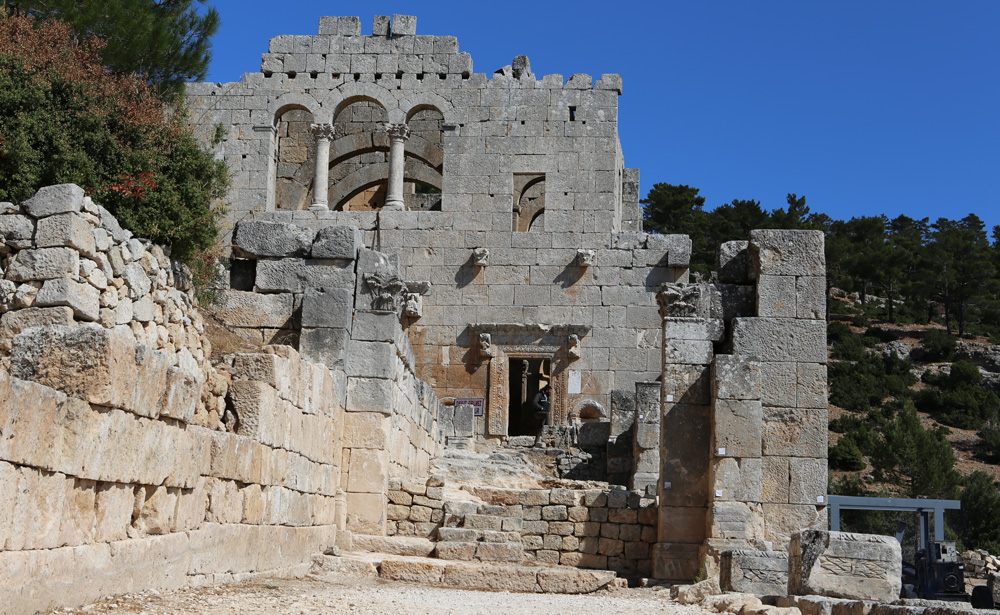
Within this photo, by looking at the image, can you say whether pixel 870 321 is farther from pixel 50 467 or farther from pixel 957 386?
pixel 50 467

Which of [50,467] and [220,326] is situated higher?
[220,326]

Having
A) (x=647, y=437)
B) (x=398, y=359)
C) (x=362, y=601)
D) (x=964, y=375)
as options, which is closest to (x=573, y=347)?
(x=647, y=437)

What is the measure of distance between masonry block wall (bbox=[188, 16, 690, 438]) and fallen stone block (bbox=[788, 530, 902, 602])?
36.0 ft

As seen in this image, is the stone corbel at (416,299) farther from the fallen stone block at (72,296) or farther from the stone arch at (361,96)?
the fallen stone block at (72,296)

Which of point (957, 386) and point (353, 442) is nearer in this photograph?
point (353, 442)

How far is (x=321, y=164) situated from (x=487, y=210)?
12.3 feet

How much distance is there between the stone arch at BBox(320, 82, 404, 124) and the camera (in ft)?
68.2

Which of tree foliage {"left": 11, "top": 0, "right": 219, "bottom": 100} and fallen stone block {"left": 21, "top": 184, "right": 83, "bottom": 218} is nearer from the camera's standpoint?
fallen stone block {"left": 21, "top": 184, "right": 83, "bottom": 218}

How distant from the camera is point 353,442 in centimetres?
1090

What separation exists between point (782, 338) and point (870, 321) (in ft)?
131

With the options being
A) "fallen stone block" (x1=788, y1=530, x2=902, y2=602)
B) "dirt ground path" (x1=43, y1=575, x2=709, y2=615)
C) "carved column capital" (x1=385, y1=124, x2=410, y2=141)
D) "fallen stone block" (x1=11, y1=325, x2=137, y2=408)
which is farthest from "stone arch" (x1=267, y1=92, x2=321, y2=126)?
"fallen stone block" (x1=11, y1=325, x2=137, y2=408)

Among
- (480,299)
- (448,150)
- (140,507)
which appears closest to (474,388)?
(480,299)

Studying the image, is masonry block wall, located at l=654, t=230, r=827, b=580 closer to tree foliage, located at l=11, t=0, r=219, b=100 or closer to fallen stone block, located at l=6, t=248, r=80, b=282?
fallen stone block, located at l=6, t=248, r=80, b=282

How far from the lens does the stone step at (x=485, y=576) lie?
9.73 metres
